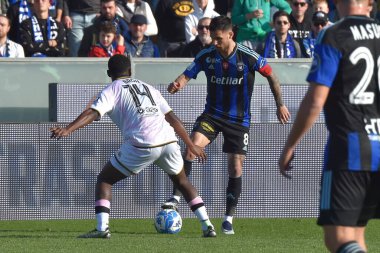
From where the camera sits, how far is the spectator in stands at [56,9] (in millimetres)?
16906

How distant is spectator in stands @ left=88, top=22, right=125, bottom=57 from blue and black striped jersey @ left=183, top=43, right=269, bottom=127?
11.4ft

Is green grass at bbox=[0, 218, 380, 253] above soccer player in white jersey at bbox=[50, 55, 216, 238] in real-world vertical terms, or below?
below

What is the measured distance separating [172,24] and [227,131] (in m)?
5.38

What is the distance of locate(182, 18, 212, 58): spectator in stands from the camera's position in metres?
16.3

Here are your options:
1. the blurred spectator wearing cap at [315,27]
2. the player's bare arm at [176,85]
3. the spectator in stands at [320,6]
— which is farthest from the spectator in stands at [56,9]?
the player's bare arm at [176,85]

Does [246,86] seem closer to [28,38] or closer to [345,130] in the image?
[28,38]

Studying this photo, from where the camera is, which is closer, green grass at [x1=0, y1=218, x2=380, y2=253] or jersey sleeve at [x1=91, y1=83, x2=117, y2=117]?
green grass at [x1=0, y1=218, x2=380, y2=253]

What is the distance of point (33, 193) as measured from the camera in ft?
45.0

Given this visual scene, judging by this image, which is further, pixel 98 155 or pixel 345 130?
pixel 98 155

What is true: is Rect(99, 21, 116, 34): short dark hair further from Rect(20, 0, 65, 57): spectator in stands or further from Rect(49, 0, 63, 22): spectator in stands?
Rect(49, 0, 63, 22): spectator in stands

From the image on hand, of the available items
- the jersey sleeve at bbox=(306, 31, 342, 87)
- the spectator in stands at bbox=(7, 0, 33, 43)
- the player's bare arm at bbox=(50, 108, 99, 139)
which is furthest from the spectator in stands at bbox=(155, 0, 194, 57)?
the jersey sleeve at bbox=(306, 31, 342, 87)

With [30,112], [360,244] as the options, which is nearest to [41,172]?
[30,112]

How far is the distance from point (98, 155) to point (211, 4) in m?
→ 4.77

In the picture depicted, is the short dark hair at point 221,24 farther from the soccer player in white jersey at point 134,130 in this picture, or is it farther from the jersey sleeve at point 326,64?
the jersey sleeve at point 326,64
